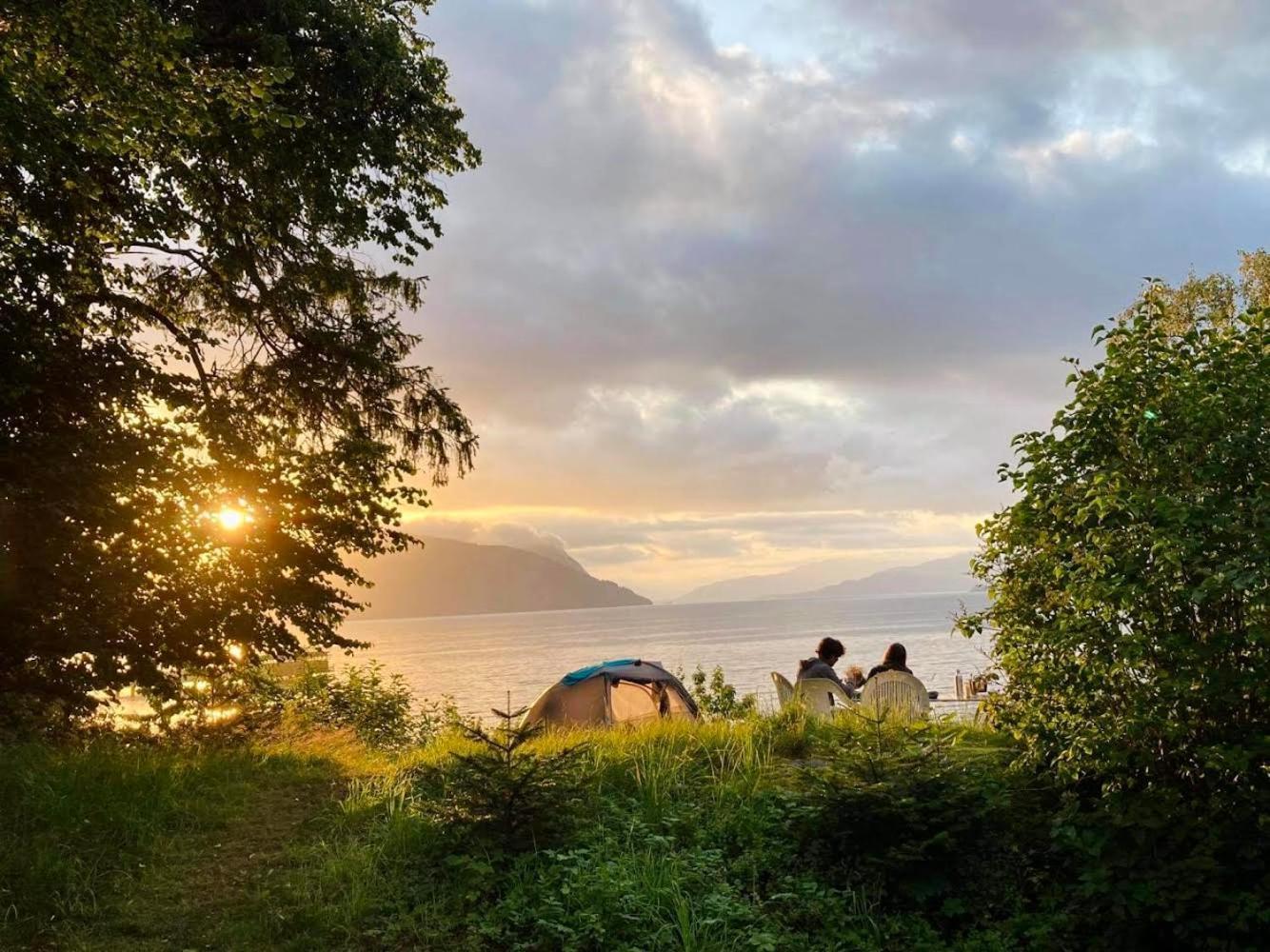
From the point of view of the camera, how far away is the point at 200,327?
43.4 ft

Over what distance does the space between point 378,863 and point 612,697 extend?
7.93m

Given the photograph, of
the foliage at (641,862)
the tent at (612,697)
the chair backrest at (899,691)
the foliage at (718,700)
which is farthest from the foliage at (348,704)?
the chair backrest at (899,691)

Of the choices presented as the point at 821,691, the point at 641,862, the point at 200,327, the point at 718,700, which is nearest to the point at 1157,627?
the point at 641,862

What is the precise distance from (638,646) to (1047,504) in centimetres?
9515

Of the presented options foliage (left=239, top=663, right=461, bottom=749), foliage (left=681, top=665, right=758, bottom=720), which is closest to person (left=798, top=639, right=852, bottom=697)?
foliage (left=681, top=665, right=758, bottom=720)

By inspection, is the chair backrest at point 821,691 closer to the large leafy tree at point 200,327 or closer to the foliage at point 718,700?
the foliage at point 718,700

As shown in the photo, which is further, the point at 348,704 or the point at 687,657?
the point at 687,657

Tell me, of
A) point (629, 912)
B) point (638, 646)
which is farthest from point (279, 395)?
point (638, 646)

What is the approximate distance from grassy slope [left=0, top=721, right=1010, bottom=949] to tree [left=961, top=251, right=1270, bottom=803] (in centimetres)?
196

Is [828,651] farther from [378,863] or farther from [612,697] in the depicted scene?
[378,863]

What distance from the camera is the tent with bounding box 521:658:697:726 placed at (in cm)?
1380

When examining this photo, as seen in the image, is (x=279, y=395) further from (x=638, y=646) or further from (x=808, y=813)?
(x=638, y=646)

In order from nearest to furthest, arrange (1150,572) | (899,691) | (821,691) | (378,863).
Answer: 1. (1150,572)
2. (378,863)
3. (899,691)
4. (821,691)

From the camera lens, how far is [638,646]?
98812 mm
